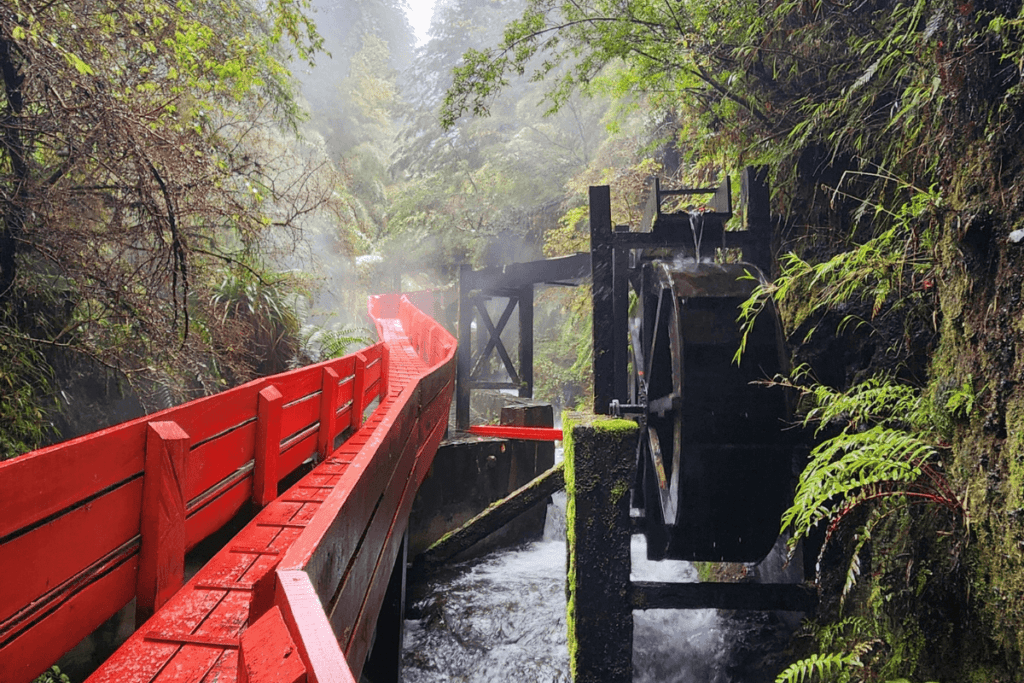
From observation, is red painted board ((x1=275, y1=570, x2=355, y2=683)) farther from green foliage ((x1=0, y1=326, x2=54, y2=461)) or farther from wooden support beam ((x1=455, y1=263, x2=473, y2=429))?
wooden support beam ((x1=455, y1=263, x2=473, y2=429))

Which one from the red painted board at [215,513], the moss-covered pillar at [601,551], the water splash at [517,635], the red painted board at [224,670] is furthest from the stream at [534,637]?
the red painted board at [224,670]

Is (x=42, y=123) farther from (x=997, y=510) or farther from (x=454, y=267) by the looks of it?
(x=454, y=267)

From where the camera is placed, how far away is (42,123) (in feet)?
13.7

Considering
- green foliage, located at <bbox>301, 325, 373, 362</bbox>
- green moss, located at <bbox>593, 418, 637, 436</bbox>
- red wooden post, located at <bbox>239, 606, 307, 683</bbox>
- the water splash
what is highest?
green foliage, located at <bbox>301, 325, 373, 362</bbox>

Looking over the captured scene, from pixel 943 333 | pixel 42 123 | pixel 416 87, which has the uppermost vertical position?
pixel 416 87

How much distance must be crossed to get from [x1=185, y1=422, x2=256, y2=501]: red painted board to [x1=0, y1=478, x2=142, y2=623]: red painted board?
280mm

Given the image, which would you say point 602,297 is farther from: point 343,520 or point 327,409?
point 343,520

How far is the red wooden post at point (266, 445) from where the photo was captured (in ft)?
9.82

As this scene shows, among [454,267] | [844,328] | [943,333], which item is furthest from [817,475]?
[454,267]

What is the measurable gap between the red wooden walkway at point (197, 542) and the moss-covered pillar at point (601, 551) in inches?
53.6

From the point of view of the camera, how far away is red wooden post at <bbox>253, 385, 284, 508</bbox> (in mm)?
2994

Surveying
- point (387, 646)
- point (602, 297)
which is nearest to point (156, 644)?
point (387, 646)

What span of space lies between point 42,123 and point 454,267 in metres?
15.3

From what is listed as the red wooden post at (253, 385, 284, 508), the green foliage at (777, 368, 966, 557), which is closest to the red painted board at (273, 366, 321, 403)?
the red wooden post at (253, 385, 284, 508)
